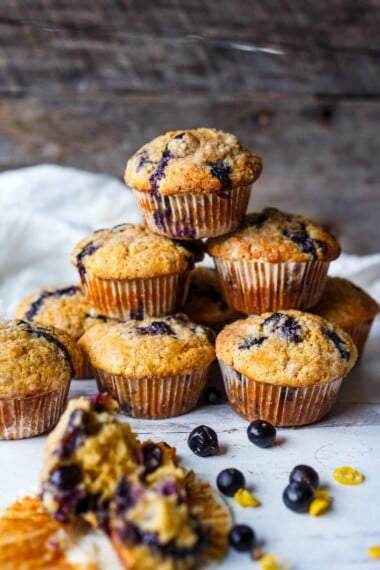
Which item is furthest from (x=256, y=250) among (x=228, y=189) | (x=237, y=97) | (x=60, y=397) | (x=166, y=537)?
(x=237, y=97)

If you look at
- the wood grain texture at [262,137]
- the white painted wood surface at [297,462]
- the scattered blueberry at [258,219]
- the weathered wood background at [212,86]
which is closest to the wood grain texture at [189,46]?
the weathered wood background at [212,86]

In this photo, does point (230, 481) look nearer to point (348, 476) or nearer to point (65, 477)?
point (348, 476)

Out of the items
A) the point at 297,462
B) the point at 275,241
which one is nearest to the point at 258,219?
the point at 275,241

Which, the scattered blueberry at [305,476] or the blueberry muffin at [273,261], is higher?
the blueberry muffin at [273,261]

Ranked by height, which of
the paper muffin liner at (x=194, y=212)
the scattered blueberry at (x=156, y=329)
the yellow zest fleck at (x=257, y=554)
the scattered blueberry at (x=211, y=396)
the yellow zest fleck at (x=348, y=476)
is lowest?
the scattered blueberry at (x=211, y=396)

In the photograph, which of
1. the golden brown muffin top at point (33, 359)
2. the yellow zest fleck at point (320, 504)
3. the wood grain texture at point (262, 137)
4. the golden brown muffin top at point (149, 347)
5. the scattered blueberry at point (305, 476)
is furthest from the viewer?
the wood grain texture at point (262, 137)

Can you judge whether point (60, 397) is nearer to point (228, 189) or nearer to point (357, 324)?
point (228, 189)

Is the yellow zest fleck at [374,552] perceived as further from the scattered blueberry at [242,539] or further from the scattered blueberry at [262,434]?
the scattered blueberry at [262,434]

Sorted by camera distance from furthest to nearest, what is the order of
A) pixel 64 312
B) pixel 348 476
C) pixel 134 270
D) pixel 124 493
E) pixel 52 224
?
pixel 52 224, pixel 64 312, pixel 134 270, pixel 348 476, pixel 124 493
